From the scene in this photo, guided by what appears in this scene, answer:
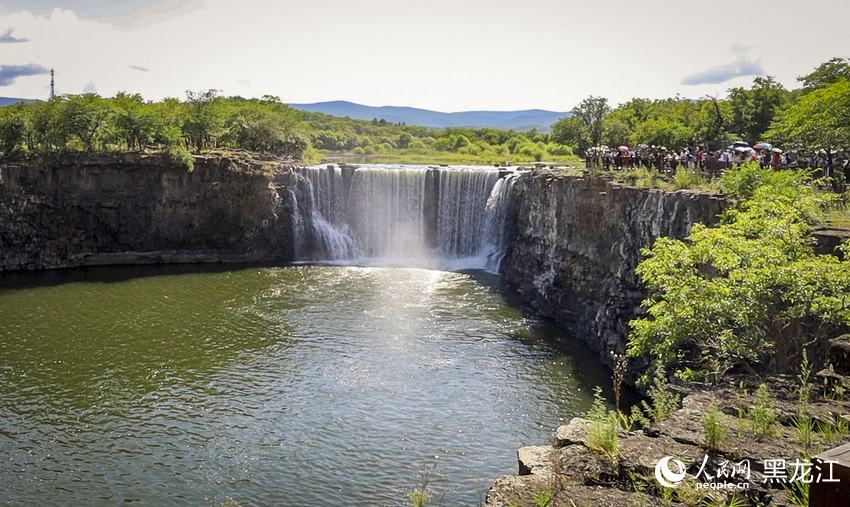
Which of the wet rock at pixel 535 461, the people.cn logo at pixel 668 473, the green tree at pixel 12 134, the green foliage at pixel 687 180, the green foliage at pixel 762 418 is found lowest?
the wet rock at pixel 535 461

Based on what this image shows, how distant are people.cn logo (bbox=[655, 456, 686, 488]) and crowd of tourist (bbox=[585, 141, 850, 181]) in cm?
2461

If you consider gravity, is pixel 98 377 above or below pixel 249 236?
below

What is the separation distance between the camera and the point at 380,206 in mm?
57031

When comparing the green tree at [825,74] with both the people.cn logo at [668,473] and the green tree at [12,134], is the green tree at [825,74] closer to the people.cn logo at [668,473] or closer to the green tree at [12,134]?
the people.cn logo at [668,473]

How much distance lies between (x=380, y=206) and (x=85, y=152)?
21.8 m

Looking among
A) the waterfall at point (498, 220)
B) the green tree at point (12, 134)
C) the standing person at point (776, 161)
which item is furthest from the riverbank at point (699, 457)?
the green tree at point (12, 134)

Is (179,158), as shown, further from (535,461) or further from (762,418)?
(762,418)

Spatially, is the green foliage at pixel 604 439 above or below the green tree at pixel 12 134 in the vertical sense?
below

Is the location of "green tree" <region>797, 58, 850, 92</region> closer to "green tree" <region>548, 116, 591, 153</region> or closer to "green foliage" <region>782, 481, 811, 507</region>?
"green tree" <region>548, 116, 591, 153</region>

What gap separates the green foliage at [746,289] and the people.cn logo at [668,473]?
16.7ft

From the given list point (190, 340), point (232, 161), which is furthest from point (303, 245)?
point (190, 340)

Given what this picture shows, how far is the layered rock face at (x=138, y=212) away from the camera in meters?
51.2

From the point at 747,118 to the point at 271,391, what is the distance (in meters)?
43.8

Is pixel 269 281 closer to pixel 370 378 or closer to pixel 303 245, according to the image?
pixel 303 245
